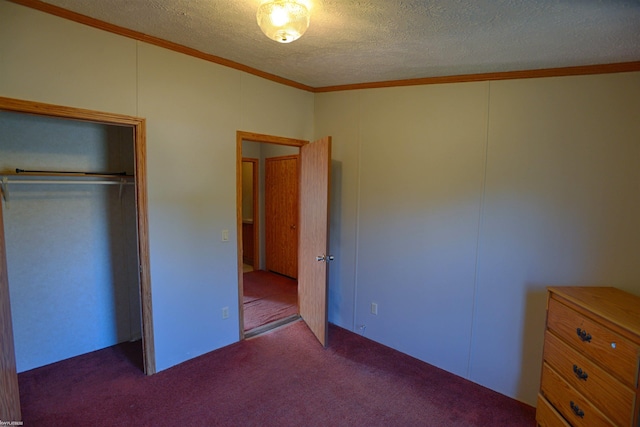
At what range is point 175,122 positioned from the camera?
2.56 meters

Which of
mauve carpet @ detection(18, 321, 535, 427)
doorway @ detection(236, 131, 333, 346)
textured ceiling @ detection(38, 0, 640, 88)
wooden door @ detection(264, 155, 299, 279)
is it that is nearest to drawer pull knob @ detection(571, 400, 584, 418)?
mauve carpet @ detection(18, 321, 535, 427)

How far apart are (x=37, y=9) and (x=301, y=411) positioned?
3.05 meters

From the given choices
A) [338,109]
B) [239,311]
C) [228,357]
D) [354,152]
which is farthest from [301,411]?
[338,109]

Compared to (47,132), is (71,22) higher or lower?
higher

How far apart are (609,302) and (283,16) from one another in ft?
7.64

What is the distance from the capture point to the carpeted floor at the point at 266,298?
3.71 meters

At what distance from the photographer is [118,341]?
10.2 feet

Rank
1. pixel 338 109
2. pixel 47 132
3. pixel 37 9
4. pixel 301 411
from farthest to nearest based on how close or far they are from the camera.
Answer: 1. pixel 338 109
2. pixel 47 132
3. pixel 301 411
4. pixel 37 9

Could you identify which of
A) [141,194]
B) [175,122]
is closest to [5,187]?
[141,194]

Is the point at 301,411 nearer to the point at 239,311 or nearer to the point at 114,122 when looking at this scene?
the point at 239,311

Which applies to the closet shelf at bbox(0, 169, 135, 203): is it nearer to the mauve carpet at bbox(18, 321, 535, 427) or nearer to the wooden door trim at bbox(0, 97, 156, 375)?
the wooden door trim at bbox(0, 97, 156, 375)

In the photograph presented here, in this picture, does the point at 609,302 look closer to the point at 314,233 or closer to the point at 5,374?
the point at 314,233

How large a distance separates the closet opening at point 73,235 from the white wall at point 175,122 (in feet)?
0.42

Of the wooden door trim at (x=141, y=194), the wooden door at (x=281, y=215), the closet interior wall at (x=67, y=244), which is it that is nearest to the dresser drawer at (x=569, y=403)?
the wooden door trim at (x=141, y=194)
